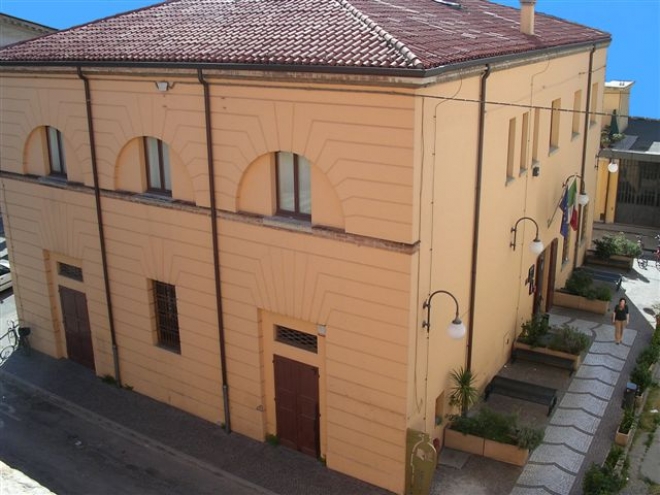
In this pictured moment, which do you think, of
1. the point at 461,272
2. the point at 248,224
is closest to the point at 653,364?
the point at 461,272

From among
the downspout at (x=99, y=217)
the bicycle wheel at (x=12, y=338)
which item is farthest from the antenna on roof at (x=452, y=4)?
the bicycle wheel at (x=12, y=338)

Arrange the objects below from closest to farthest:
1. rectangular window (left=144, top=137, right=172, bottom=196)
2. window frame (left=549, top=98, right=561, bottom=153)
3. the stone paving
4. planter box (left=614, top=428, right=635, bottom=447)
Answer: the stone paving → planter box (left=614, top=428, right=635, bottom=447) → rectangular window (left=144, top=137, right=172, bottom=196) → window frame (left=549, top=98, right=561, bottom=153)

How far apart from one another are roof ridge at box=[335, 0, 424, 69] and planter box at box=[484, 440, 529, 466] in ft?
26.8

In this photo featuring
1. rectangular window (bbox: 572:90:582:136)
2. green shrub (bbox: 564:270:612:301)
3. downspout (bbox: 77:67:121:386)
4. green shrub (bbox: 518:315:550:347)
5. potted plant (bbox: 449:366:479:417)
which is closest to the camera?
potted plant (bbox: 449:366:479:417)

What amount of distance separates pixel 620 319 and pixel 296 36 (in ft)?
40.0

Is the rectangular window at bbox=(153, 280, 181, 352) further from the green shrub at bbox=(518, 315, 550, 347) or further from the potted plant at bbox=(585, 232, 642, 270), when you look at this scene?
the potted plant at bbox=(585, 232, 642, 270)

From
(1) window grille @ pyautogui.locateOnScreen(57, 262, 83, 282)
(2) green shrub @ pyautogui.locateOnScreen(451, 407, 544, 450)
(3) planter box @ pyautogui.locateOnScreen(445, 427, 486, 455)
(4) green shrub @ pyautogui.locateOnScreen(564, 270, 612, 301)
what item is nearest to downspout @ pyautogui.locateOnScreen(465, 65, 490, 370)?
(2) green shrub @ pyautogui.locateOnScreen(451, 407, 544, 450)

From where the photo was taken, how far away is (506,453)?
1495 centimetres

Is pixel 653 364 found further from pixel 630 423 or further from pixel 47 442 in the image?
pixel 47 442

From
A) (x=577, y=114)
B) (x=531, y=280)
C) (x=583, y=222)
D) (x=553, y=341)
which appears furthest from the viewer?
(x=583, y=222)

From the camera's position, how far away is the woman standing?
19.7 metres

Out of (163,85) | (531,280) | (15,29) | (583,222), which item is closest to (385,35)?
(163,85)

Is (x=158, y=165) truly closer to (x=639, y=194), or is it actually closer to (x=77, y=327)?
(x=77, y=327)

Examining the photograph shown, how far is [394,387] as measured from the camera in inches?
530
